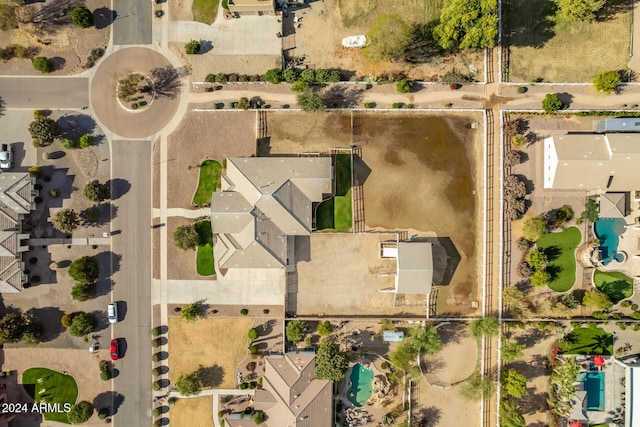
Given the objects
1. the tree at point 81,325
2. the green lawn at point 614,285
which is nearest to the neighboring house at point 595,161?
the green lawn at point 614,285

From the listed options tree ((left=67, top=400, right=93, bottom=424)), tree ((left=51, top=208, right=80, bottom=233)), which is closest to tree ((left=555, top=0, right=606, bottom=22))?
tree ((left=51, top=208, right=80, bottom=233))

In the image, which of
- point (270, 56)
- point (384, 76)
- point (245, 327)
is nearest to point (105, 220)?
point (245, 327)

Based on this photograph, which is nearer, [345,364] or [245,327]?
[345,364]

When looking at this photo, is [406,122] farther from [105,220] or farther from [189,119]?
[105,220]

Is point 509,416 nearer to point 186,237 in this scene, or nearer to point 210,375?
point 210,375

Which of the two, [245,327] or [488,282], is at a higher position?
[488,282]

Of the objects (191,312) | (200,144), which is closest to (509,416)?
(191,312)

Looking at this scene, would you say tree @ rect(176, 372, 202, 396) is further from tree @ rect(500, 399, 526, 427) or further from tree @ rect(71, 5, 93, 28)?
tree @ rect(71, 5, 93, 28)
